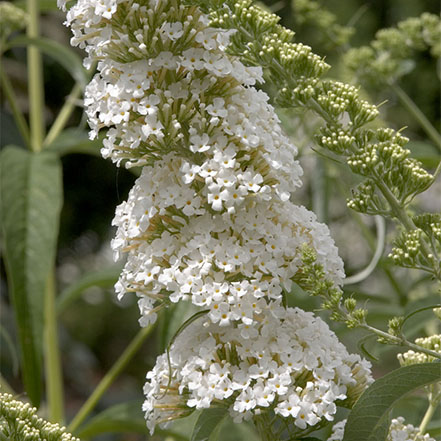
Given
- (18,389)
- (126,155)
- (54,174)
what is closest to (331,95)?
(126,155)

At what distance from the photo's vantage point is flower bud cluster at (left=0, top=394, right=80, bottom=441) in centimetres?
61

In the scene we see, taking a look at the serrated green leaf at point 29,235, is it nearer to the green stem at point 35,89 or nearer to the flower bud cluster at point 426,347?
the green stem at point 35,89

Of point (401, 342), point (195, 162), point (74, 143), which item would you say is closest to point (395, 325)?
point (401, 342)

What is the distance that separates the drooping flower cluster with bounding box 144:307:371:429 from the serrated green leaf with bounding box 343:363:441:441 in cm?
3

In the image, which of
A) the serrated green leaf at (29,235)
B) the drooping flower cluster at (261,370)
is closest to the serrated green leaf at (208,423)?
the drooping flower cluster at (261,370)

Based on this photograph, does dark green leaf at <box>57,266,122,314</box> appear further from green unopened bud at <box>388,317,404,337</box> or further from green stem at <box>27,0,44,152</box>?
green unopened bud at <box>388,317,404,337</box>

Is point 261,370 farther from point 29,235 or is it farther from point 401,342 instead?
point 29,235

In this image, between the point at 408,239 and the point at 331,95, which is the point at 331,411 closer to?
the point at 408,239

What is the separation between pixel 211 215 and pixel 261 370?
137 mm

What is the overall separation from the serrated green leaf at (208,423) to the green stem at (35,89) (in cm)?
77

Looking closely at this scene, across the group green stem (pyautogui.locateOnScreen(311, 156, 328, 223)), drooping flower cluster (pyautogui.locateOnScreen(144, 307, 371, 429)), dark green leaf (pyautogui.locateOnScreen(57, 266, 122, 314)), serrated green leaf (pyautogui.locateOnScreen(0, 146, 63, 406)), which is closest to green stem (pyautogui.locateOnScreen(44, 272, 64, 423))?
dark green leaf (pyautogui.locateOnScreen(57, 266, 122, 314))

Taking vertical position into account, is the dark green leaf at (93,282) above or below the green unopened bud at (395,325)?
below

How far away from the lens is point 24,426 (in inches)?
24.0

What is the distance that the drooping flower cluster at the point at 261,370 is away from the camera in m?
0.65
